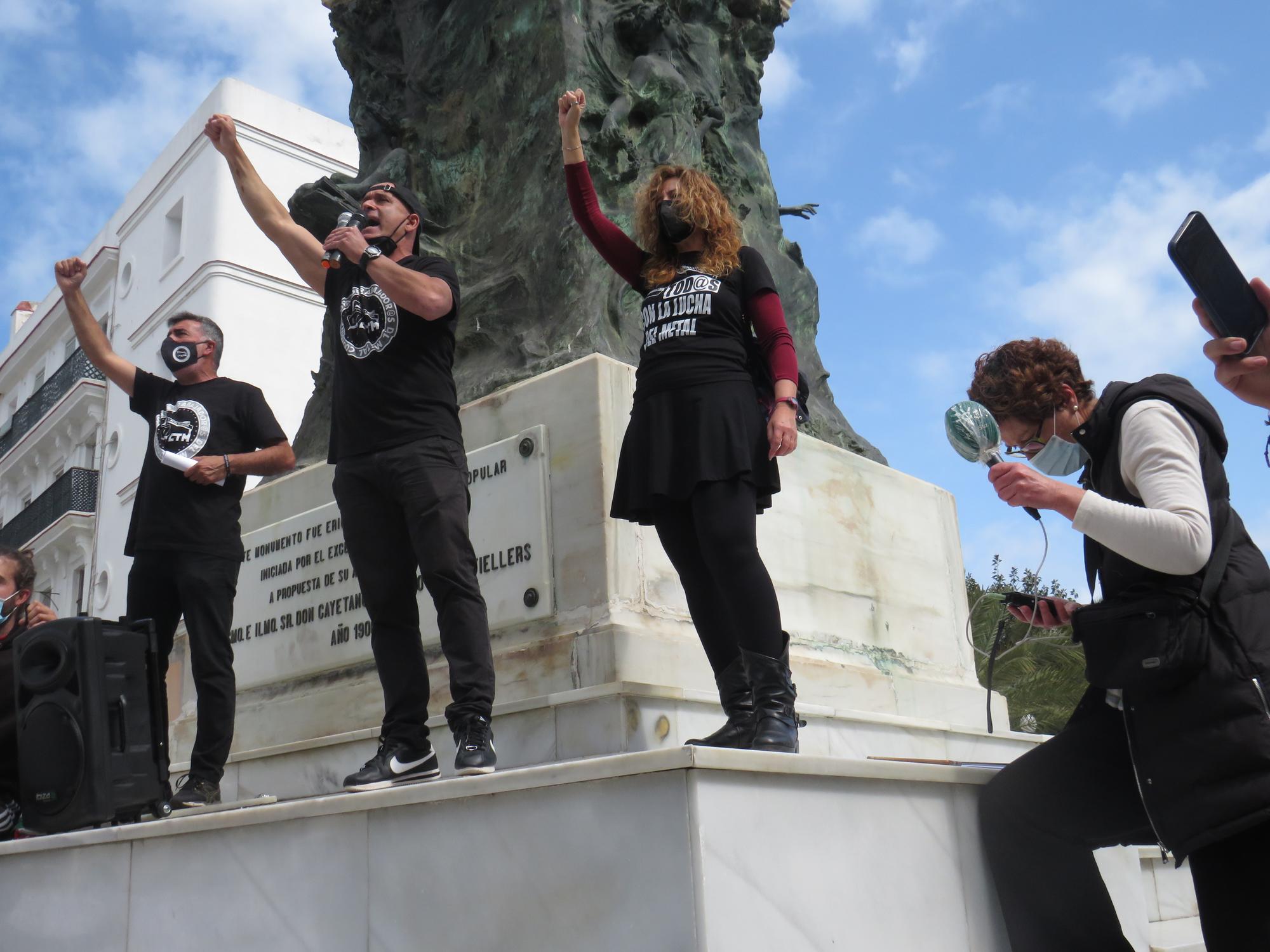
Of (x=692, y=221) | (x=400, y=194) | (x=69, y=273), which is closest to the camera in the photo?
(x=692, y=221)

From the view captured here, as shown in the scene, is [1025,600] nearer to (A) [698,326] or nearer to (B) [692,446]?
(B) [692,446]

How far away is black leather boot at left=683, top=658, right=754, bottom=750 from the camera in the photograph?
10.1 feet

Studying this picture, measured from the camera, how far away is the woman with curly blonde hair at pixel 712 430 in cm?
312

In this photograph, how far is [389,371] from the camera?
12.2ft

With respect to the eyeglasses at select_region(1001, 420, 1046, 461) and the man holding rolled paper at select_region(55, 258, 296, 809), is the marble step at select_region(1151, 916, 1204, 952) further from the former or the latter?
the man holding rolled paper at select_region(55, 258, 296, 809)

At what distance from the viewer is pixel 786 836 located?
2451 mm

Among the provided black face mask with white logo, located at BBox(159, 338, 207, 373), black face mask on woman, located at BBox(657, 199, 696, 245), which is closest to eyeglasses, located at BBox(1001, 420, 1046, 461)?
black face mask on woman, located at BBox(657, 199, 696, 245)

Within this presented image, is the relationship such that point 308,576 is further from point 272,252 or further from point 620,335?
point 272,252

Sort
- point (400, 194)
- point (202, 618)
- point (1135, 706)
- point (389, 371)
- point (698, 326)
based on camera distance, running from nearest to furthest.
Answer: point (1135, 706)
point (698, 326)
point (389, 371)
point (400, 194)
point (202, 618)

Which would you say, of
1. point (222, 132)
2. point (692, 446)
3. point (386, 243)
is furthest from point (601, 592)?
point (222, 132)

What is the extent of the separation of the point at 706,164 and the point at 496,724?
346cm

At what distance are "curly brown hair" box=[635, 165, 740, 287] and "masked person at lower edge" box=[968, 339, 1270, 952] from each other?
3.39ft

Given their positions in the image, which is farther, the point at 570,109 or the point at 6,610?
the point at 6,610

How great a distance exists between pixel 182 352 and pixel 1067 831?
3522 mm
